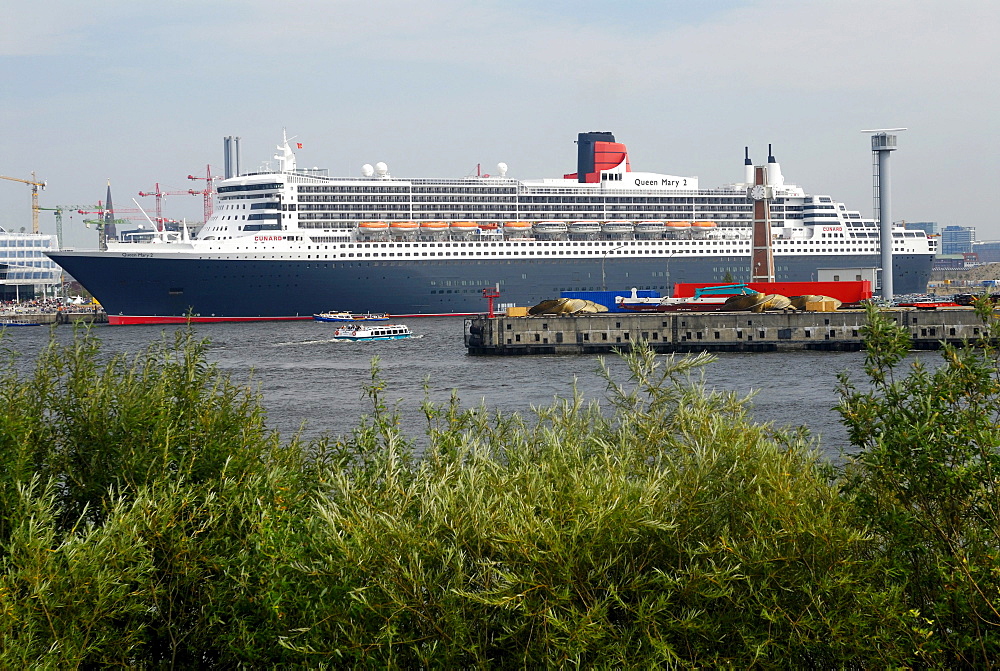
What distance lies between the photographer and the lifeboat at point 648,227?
71000 mm

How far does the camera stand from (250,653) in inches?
316

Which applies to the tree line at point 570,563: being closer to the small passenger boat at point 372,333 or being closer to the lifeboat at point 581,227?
the small passenger boat at point 372,333

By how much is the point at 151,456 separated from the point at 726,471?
190 inches

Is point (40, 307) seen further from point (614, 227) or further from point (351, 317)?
point (614, 227)

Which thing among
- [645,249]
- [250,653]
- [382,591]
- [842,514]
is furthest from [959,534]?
[645,249]

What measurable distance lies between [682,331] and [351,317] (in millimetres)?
22134

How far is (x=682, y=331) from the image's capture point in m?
42.8

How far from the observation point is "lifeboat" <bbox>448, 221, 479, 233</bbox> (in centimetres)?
6694

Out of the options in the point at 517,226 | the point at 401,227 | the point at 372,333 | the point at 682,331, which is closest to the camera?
the point at 682,331

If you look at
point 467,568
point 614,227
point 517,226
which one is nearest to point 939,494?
point 467,568

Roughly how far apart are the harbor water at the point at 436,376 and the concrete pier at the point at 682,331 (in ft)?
3.61

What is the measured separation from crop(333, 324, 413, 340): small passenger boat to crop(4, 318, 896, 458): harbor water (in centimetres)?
70

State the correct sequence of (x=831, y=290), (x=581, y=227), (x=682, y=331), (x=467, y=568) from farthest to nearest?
(x=581, y=227) → (x=831, y=290) → (x=682, y=331) → (x=467, y=568)

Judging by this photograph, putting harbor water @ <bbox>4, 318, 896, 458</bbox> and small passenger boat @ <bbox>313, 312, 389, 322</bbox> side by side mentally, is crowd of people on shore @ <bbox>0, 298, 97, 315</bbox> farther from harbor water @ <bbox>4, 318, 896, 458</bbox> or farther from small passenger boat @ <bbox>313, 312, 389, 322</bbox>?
harbor water @ <bbox>4, 318, 896, 458</bbox>
